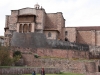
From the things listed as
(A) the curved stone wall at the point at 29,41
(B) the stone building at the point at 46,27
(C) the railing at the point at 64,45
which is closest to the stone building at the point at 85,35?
(B) the stone building at the point at 46,27

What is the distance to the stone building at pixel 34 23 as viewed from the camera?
55.6 m

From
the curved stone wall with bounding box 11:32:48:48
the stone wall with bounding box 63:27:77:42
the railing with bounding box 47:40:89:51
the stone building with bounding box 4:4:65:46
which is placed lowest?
the railing with bounding box 47:40:89:51

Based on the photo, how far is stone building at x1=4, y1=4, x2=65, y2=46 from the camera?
182 feet

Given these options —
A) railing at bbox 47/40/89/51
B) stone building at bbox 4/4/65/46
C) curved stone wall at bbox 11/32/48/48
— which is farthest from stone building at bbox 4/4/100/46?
curved stone wall at bbox 11/32/48/48

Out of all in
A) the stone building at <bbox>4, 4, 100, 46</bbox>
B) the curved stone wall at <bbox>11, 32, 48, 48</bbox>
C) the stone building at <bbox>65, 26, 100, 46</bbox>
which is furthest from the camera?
the stone building at <bbox>65, 26, 100, 46</bbox>

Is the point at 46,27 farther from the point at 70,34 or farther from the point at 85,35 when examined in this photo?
the point at 85,35

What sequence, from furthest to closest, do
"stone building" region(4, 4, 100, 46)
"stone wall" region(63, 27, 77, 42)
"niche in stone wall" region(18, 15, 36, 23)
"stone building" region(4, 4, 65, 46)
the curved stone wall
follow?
"stone wall" region(63, 27, 77, 42) < "niche in stone wall" region(18, 15, 36, 23) < "stone building" region(4, 4, 100, 46) < "stone building" region(4, 4, 65, 46) < the curved stone wall

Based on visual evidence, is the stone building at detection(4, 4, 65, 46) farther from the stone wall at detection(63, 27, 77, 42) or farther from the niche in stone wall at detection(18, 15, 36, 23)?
the stone wall at detection(63, 27, 77, 42)

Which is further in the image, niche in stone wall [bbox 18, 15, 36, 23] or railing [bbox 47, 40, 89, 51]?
niche in stone wall [bbox 18, 15, 36, 23]

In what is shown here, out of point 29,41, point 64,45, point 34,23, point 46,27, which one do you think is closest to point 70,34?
point 46,27

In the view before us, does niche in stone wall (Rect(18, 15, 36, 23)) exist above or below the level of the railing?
above

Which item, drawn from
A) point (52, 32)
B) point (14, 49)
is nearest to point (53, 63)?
point (14, 49)

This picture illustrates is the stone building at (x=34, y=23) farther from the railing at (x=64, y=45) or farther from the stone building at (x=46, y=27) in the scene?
the railing at (x=64, y=45)

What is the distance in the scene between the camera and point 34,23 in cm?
5531
